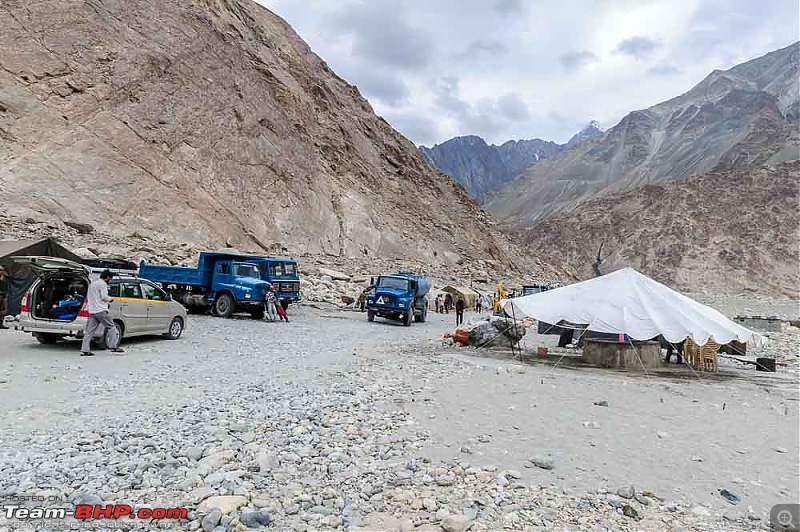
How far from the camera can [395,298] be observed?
23641mm

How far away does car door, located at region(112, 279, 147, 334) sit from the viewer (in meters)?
12.6

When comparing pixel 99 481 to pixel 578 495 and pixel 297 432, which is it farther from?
pixel 578 495

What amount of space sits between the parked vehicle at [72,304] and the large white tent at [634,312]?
9.54 meters

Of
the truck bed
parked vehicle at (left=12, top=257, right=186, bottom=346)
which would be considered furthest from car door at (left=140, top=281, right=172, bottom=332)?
the truck bed

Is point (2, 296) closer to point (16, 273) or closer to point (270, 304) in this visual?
point (16, 273)

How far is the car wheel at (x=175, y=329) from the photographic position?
47.1ft

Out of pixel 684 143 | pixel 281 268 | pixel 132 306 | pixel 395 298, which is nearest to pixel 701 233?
pixel 684 143

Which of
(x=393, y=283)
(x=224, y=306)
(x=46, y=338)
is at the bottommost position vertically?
(x=46, y=338)

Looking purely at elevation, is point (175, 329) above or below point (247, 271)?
below

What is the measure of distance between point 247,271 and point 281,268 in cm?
257

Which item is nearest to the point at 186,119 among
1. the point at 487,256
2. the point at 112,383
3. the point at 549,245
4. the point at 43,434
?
the point at 487,256

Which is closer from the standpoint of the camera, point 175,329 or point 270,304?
point 175,329

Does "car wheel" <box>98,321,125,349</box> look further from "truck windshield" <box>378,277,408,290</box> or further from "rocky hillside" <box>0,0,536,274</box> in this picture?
"rocky hillside" <box>0,0,536,274</box>

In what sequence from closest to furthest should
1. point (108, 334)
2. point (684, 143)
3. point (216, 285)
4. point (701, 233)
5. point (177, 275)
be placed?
point (108, 334) < point (216, 285) < point (177, 275) < point (701, 233) < point (684, 143)
